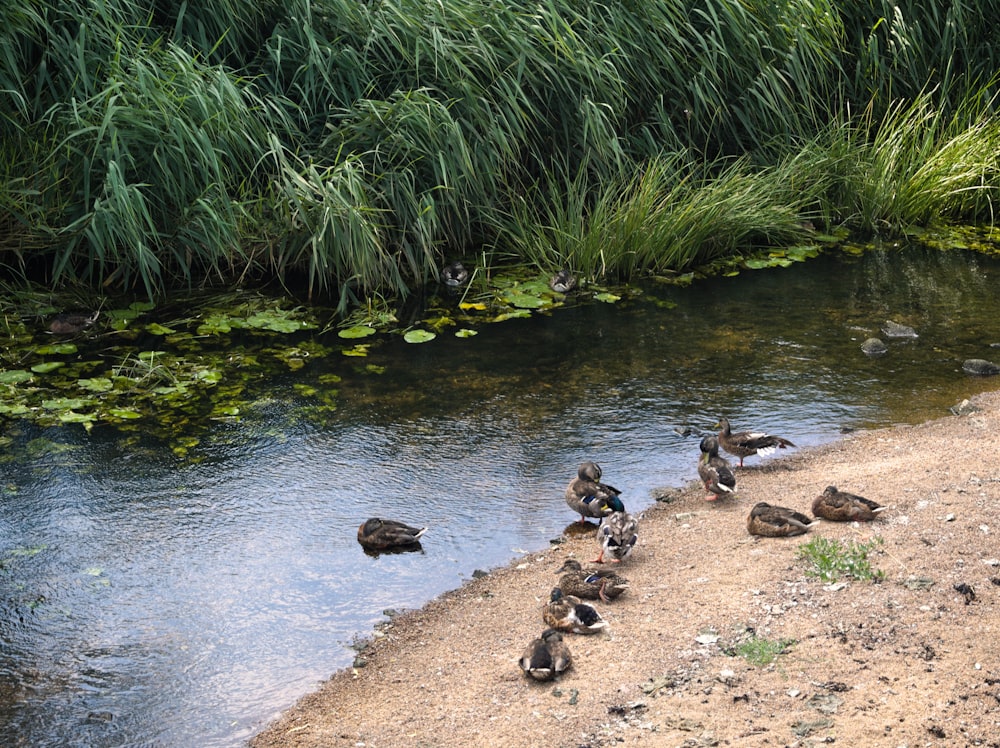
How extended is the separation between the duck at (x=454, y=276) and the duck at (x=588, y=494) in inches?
162

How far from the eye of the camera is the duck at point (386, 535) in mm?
6477

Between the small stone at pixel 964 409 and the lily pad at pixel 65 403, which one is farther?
the lily pad at pixel 65 403

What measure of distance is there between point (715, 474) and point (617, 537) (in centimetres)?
110

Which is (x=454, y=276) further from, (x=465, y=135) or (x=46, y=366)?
(x=46, y=366)

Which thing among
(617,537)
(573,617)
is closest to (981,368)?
(617,537)


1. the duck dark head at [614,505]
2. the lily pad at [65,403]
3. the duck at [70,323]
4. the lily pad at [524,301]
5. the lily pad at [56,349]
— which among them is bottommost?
the duck dark head at [614,505]

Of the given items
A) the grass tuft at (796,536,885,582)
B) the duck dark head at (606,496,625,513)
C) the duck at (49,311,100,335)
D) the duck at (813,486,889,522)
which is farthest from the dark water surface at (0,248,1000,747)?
the duck at (49,311,100,335)

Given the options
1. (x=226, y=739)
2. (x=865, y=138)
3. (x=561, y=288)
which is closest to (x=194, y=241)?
(x=561, y=288)

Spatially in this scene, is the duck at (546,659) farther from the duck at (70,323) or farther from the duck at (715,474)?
the duck at (70,323)

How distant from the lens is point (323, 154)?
10617 millimetres

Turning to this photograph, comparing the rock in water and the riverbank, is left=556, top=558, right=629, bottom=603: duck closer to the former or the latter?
the riverbank

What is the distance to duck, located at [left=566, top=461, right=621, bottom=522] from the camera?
6.67 meters

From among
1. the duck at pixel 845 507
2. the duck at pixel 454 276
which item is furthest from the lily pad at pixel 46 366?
the duck at pixel 845 507

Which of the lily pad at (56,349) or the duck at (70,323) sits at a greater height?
the duck at (70,323)
